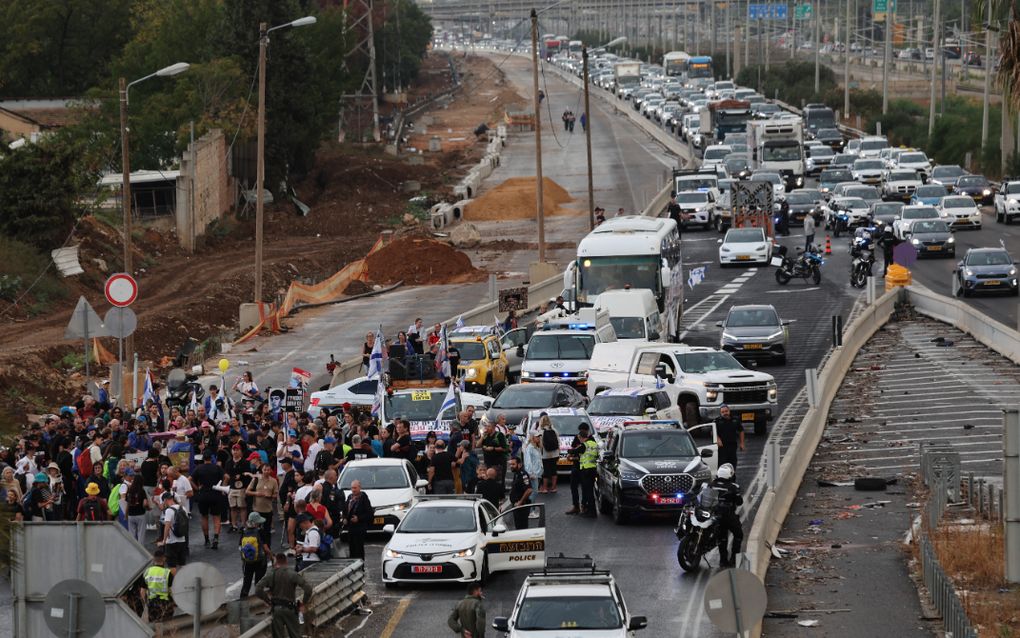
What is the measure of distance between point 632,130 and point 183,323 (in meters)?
82.5

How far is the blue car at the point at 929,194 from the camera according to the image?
68062mm

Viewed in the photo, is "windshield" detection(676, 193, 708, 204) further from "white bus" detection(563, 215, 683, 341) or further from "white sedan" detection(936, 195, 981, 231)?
"white bus" detection(563, 215, 683, 341)

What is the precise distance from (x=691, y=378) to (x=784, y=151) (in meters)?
48.0

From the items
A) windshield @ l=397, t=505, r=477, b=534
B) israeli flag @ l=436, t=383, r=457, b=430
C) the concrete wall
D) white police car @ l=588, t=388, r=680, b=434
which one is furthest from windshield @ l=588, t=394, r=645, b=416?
the concrete wall

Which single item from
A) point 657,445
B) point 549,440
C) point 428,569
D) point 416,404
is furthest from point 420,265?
point 428,569

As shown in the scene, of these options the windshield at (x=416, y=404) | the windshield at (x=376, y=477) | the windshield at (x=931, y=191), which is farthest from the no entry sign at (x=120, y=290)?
the windshield at (x=931, y=191)

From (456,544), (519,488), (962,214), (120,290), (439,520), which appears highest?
(120,290)

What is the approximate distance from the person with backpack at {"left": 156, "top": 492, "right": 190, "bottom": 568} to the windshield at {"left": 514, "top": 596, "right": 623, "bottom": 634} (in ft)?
20.6

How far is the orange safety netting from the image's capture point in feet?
179

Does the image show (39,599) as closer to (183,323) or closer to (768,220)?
(183,323)

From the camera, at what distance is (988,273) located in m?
51.0

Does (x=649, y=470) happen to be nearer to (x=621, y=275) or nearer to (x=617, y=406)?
(x=617, y=406)

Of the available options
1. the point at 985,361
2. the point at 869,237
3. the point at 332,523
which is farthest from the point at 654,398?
the point at 869,237

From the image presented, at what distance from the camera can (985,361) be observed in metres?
42.9
